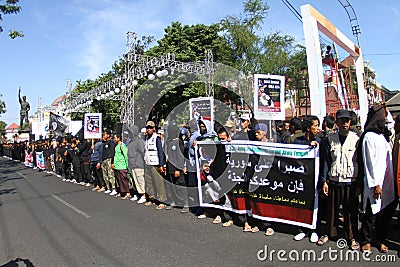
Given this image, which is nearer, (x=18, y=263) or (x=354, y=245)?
(x=354, y=245)

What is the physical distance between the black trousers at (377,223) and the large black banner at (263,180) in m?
0.68

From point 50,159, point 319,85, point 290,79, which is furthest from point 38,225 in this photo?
point 290,79

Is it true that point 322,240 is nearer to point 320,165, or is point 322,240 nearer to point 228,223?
point 320,165

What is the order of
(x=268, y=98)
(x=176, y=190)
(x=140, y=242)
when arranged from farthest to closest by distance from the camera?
(x=176, y=190), (x=268, y=98), (x=140, y=242)

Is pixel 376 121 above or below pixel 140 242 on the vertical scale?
above

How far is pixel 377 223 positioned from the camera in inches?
180

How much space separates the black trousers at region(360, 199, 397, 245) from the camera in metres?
4.51

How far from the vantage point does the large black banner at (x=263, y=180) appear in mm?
5105

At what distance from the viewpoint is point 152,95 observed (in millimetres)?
19984

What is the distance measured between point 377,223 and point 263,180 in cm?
170

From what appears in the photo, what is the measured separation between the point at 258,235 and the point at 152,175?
138 inches

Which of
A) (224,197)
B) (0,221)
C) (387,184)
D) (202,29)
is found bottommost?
(0,221)

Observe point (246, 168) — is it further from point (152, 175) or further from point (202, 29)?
point (202, 29)

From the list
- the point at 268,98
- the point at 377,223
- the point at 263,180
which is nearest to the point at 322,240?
the point at 377,223
